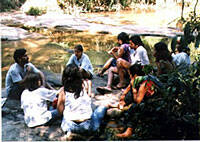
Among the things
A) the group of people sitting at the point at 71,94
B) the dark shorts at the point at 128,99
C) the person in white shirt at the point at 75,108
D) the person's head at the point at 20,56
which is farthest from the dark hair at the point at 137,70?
the person's head at the point at 20,56

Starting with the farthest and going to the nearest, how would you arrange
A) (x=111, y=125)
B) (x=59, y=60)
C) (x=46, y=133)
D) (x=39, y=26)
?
Answer: 1. (x=39, y=26)
2. (x=59, y=60)
3. (x=111, y=125)
4. (x=46, y=133)

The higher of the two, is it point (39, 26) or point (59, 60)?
point (39, 26)

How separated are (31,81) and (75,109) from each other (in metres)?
0.76

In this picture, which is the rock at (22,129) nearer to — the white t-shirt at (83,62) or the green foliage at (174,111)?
the green foliage at (174,111)

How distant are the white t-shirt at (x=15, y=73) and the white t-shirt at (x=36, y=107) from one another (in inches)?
15.2

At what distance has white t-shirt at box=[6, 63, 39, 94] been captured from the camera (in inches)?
120

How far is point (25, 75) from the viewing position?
10.3 ft

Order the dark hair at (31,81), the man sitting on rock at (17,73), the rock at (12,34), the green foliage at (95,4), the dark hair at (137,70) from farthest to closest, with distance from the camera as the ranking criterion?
the green foliage at (95,4)
the rock at (12,34)
the man sitting on rock at (17,73)
the dark hair at (31,81)
the dark hair at (137,70)

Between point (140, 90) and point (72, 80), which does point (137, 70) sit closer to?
point (140, 90)

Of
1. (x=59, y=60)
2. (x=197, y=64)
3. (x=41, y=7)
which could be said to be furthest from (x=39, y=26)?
(x=197, y=64)

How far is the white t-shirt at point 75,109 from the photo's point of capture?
2396mm

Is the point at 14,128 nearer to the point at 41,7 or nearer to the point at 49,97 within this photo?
the point at 49,97

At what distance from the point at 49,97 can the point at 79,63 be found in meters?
0.91

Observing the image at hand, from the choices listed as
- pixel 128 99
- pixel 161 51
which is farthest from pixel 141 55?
pixel 128 99
